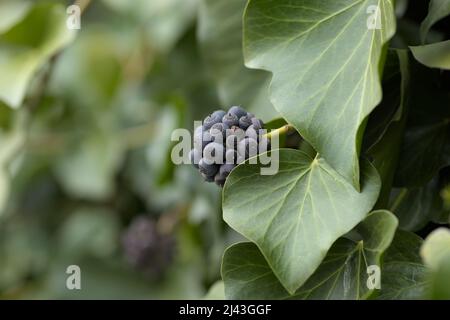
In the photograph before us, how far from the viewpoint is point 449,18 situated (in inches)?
28.8

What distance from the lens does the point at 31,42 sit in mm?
1088

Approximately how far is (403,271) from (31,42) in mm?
682

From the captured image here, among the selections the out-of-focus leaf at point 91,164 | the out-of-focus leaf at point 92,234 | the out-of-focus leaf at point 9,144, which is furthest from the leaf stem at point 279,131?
the out-of-focus leaf at point 92,234

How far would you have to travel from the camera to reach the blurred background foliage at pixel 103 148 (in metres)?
1.15

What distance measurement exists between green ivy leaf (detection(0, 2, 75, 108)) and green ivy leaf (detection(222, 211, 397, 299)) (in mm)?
490

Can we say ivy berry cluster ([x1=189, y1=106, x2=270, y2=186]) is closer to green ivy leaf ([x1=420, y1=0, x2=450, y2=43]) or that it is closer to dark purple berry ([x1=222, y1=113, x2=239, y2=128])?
dark purple berry ([x1=222, y1=113, x2=239, y2=128])

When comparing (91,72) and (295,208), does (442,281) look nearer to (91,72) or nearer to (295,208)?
(295,208)

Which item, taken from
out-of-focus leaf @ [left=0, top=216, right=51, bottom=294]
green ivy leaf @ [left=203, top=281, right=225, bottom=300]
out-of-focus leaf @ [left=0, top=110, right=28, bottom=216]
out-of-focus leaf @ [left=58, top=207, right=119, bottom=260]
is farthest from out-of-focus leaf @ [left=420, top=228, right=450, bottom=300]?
out-of-focus leaf @ [left=0, top=216, right=51, bottom=294]

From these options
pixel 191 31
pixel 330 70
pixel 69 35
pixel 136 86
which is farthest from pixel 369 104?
pixel 136 86

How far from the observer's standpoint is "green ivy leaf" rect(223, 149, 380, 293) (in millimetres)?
581

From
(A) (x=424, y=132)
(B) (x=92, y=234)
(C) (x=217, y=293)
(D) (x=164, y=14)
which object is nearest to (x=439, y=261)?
(A) (x=424, y=132)

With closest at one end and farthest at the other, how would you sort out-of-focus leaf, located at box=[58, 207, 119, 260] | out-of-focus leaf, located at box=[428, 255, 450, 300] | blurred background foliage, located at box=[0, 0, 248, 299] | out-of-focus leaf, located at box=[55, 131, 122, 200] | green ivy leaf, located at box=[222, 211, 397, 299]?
out-of-focus leaf, located at box=[428, 255, 450, 300]
green ivy leaf, located at box=[222, 211, 397, 299]
blurred background foliage, located at box=[0, 0, 248, 299]
out-of-focus leaf, located at box=[55, 131, 122, 200]
out-of-focus leaf, located at box=[58, 207, 119, 260]

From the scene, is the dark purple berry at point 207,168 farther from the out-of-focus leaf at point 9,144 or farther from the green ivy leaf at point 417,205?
the out-of-focus leaf at point 9,144
